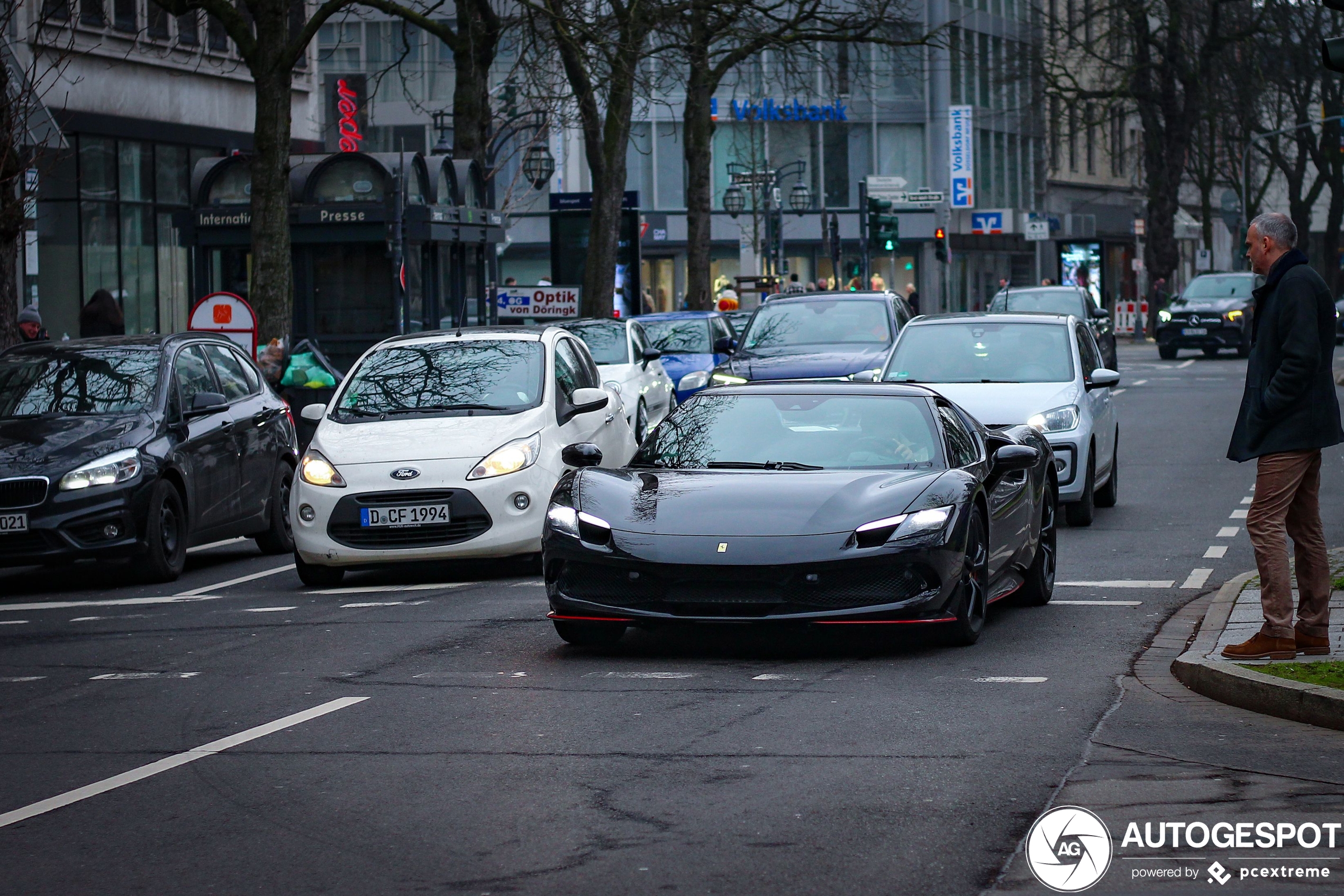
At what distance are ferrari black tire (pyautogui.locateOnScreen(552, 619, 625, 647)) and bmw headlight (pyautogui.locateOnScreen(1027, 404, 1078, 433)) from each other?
6517 millimetres

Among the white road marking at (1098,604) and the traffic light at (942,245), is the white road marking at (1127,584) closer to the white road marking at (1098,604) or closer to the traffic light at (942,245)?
the white road marking at (1098,604)

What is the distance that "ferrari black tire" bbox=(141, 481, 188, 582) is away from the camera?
547 inches

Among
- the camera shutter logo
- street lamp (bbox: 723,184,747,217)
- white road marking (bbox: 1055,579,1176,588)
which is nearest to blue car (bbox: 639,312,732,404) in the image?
white road marking (bbox: 1055,579,1176,588)

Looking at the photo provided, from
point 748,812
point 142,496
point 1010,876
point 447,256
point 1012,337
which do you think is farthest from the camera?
point 447,256

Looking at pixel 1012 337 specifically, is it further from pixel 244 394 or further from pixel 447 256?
pixel 447 256

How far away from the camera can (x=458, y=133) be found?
1166 inches

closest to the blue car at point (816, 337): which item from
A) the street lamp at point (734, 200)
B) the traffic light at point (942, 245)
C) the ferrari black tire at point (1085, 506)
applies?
the ferrari black tire at point (1085, 506)

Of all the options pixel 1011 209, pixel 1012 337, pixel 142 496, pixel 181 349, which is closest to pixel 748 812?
pixel 142 496

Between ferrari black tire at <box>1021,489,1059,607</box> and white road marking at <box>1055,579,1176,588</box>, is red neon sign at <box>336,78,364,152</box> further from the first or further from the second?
ferrari black tire at <box>1021,489,1059,607</box>

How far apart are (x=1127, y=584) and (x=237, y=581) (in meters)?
6.07

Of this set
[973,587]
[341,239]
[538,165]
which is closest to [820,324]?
[341,239]

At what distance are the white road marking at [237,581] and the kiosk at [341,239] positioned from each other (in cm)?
1159

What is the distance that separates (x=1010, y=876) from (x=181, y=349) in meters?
10.9

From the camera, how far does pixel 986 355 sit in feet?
55.6
